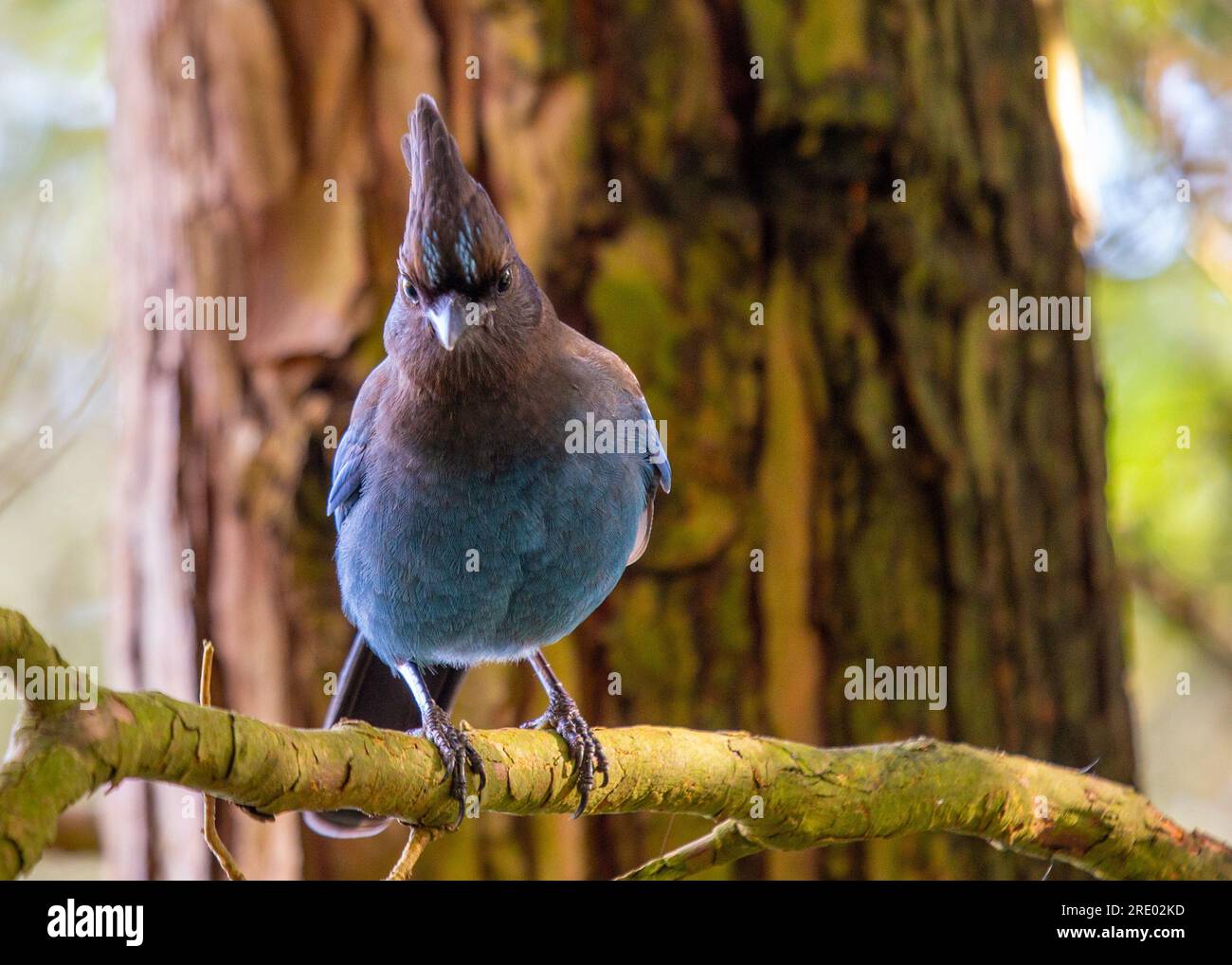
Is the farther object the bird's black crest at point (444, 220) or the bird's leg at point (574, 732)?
the bird's leg at point (574, 732)

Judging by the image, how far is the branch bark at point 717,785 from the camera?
1567mm

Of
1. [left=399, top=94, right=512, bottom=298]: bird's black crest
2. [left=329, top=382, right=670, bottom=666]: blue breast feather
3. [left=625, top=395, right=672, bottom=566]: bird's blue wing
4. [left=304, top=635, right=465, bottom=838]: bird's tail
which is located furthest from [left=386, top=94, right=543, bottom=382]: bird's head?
[left=304, top=635, right=465, bottom=838]: bird's tail

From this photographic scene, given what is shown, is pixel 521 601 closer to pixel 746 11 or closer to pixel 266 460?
pixel 266 460

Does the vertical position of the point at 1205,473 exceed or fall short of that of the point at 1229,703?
it exceeds it

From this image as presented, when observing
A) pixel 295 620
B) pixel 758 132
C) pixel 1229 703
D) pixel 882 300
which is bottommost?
pixel 1229 703

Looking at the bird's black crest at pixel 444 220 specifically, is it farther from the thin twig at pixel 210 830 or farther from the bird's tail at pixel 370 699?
the bird's tail at pixel 370 699

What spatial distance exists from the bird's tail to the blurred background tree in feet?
1.14

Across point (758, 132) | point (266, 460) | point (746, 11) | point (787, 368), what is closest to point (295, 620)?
point (266, 460)

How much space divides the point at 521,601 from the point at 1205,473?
4.19 metres

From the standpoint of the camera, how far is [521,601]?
2621 millimetres

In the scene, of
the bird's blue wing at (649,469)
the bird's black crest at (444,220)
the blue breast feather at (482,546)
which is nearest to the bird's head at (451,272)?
the bird's black crest at (444,220)

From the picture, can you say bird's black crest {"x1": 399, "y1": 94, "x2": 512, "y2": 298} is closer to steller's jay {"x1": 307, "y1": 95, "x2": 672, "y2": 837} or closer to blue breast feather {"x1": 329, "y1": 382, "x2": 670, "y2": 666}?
steller's jay {"x1": 307, "y1": 95, "x2": 672, "y2": 837}

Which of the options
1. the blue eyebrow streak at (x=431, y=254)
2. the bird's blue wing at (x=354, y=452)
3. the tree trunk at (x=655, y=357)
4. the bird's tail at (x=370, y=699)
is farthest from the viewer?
the tree trunk at (x=655, y=357)

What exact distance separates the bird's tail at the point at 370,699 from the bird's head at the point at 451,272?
1.01 m
